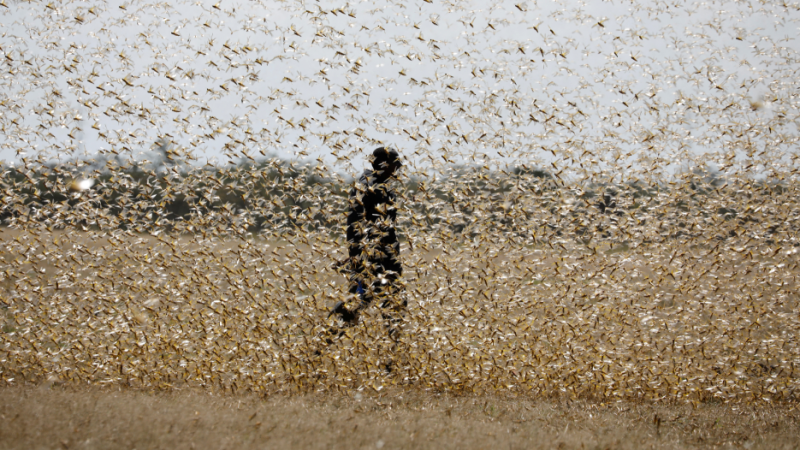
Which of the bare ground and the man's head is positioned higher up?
the man's head

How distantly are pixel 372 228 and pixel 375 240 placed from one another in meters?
0.13

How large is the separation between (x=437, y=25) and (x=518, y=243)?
2396 mm

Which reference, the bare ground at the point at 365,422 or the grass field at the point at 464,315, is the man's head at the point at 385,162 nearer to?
the grass field at the point at 464,315

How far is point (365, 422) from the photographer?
4.19 m

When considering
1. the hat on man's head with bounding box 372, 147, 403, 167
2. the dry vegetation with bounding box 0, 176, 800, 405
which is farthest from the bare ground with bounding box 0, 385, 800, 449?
the hat on man's head with bounding box 372, 147, 403, 167

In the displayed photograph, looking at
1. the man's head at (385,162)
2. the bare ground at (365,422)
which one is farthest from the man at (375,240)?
the bare ground at (365,422)

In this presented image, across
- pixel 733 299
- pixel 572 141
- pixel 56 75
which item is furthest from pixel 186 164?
pixel 733 299

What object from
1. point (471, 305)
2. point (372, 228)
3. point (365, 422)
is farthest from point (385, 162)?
point (365, 422)

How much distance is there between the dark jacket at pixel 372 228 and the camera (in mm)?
5668

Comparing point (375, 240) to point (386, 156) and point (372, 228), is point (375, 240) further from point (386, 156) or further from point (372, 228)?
point (386, 156)

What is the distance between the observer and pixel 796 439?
4.62 m

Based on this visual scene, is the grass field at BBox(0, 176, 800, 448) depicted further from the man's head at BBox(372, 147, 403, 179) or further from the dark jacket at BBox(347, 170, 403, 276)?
the man's head at BBox(372, 147, 403, 179)

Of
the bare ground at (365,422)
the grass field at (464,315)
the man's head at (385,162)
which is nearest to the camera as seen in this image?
the bare ground at (365,422)

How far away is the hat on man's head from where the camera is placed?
5762 millimetres
